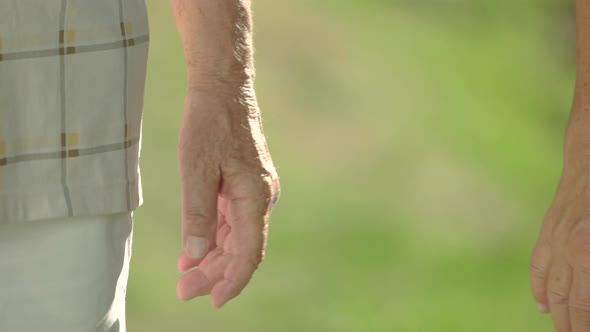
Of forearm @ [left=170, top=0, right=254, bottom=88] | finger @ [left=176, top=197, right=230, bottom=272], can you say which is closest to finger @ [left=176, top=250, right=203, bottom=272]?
finger @ [left=176, top=197, right=230, bottom=272]

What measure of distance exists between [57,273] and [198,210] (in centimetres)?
27

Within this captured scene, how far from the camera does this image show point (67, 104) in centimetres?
125

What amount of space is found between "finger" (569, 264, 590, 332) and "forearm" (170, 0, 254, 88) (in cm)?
56

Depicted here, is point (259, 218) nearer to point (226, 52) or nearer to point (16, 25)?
point (226, 52)


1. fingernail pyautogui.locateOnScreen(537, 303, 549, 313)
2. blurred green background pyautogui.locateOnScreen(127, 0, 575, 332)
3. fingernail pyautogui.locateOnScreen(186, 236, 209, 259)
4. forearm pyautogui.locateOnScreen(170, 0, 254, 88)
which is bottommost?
blurred green background pyautogui.locateOnScreen(127, 0, 575, 332)

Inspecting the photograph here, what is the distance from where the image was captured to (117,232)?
51.8 inches

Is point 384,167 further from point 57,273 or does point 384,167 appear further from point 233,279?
point 57,273

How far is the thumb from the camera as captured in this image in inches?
58.4

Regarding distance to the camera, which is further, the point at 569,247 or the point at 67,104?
the point at 569,247

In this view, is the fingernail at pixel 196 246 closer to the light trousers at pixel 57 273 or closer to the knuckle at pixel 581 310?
the light trousers at pixel 57 273

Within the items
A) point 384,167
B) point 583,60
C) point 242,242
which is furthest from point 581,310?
point 384,167

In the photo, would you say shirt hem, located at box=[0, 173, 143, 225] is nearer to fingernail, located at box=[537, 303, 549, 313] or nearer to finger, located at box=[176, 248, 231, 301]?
finger, located at box=[176, 248, 231, 301]

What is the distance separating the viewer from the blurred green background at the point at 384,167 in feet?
12.4

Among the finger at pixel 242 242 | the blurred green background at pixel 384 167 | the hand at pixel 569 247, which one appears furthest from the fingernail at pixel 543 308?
the blurred green background at pixel 384 167
